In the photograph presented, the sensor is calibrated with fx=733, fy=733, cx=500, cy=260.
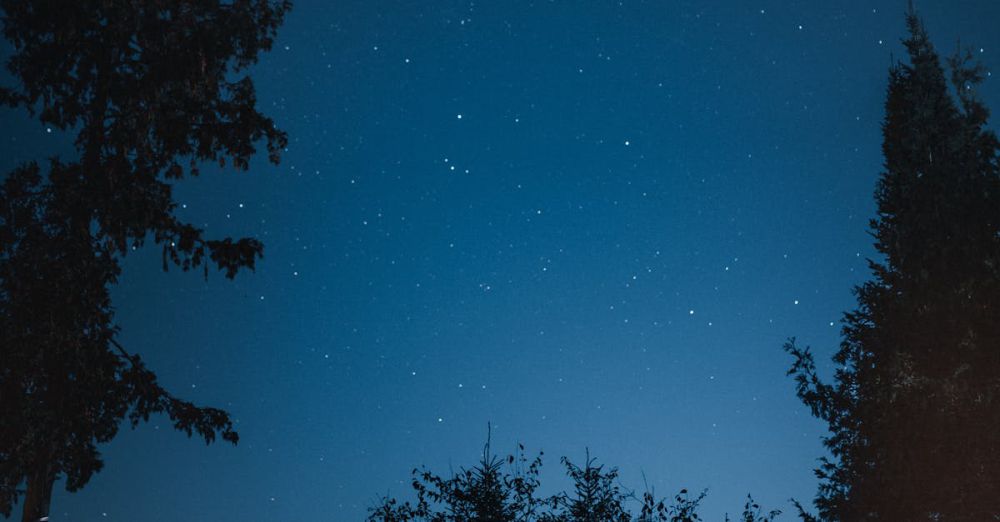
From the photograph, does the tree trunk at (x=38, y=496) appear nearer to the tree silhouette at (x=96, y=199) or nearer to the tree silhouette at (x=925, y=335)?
the tree silhouette at (x=96, y=199)

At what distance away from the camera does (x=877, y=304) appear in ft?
61.9

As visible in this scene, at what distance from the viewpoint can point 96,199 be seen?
36.3 ft

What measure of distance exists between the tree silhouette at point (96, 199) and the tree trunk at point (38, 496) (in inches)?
0.6

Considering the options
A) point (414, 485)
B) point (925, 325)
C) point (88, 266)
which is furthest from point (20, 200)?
point (925, 325)

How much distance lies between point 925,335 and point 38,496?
17.6 metres

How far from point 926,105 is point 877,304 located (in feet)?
16.7

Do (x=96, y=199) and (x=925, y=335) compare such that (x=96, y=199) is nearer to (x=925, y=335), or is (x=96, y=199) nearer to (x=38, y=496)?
(x=38, y=496)

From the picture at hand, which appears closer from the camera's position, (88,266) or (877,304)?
(88,266)

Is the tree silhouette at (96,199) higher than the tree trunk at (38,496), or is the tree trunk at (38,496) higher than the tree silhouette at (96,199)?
the tree silhouette at (96,199)

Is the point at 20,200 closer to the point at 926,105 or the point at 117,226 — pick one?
the point at 117,226

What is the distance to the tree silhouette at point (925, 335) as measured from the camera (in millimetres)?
15359

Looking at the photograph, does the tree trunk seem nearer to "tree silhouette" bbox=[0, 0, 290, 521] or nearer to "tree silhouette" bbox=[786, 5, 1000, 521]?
"tree silhouette" bbox=[0, 0, 290, 521]

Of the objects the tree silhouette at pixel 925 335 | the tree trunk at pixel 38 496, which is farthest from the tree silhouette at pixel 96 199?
the tree silhouette at pixel 925 335

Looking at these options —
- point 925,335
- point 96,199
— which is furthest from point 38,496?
point 925,335
